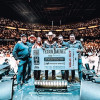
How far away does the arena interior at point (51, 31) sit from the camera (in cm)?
238

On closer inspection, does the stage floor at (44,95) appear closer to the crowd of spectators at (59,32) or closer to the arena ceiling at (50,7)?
the arena ceiling at (50,7)

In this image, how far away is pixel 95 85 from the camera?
197 cm

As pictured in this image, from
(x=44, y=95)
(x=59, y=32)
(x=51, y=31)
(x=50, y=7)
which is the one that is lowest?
(x=44, y=95)

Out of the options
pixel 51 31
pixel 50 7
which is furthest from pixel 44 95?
pixel 50 7

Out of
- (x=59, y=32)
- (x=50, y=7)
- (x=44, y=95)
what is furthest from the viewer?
(x=59, y=32)

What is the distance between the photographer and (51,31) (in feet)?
21.1

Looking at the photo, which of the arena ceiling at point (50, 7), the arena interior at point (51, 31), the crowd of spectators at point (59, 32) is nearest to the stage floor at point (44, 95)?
the arena interior at point (51, 31)

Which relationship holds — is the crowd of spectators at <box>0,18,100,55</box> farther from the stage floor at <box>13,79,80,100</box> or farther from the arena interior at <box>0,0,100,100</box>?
the stage floor at <box>13,79,80,100</box>

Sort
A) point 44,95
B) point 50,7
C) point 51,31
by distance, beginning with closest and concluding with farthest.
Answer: point 44,95 < point 51,31 < point 50,7

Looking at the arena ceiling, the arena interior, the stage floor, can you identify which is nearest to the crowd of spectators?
the arena interior

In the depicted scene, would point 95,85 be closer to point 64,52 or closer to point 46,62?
point 64,52

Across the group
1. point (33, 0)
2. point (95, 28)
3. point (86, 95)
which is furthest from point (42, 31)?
point (86, 95)

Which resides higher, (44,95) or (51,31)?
(51,31)

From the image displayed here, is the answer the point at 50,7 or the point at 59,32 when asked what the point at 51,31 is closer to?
the point at 50,7
